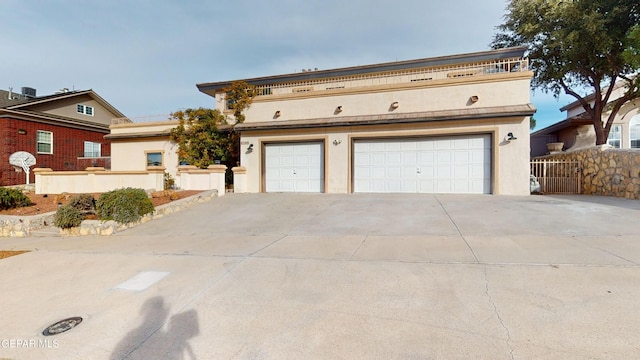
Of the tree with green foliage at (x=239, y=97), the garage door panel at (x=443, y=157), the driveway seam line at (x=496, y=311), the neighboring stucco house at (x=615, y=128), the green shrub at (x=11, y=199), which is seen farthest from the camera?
the neighboring stucco house at (x=615, y=128)

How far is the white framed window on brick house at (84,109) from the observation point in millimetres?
23353

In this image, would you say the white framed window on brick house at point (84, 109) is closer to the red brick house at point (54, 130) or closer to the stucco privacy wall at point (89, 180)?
the red brick house at point (54, 130)

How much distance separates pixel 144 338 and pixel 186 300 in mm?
770

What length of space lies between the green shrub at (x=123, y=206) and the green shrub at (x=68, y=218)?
1.69 ft

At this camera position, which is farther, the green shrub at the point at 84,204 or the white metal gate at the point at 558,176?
the white metal gate at the point at 558,176

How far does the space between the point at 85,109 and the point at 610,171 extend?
33.1 m

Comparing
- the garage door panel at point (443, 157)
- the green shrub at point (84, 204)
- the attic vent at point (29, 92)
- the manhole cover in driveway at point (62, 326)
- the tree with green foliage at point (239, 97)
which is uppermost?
the attic vent at point (29, 92)

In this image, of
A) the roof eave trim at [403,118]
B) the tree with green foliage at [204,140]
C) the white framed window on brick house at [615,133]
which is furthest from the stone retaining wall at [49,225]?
the white framed window on brick house at [615,133]

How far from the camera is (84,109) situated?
2384cm

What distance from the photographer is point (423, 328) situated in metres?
2.92

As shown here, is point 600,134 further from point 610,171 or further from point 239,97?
point 239,97

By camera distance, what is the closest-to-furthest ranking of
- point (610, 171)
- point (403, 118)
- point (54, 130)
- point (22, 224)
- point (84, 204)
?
point (22, 224) → point (84, 204) → point (610, 171) → point (403, 118) → point (54, 130)

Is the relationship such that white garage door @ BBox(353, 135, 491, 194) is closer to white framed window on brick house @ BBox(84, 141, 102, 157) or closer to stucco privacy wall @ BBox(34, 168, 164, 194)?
stucco privacy wall @ BBox(34, 168, 164, 194)

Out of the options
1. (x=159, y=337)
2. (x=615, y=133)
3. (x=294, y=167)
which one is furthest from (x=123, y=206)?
(x=615, y=133)
